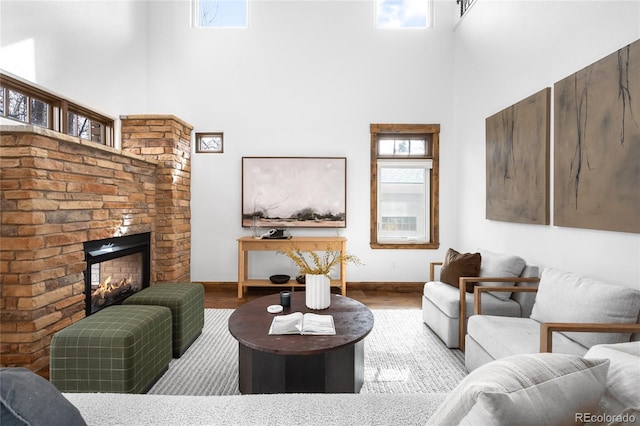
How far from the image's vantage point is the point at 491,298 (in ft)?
9.75

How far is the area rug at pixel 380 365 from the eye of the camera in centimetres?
238

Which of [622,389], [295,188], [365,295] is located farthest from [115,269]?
[622,389]

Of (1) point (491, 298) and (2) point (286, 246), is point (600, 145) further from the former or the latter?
(2) point (286, 246)

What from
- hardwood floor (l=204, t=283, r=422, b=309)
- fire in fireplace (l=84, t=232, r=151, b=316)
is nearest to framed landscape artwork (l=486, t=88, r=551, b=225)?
hardwood floor (l=204, t=283, r=422, b=309)

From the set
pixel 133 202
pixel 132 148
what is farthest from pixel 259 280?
pixel 132 148

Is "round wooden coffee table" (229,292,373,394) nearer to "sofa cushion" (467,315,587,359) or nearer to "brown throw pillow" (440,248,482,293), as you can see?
"sofa cushion" (467,315,587,359)

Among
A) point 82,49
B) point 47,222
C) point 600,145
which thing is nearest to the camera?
point 600,145

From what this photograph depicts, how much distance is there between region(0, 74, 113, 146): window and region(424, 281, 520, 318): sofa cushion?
4.18 m

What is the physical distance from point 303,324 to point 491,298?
→ 5.83ft

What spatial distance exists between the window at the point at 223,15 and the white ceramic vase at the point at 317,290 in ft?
14.3

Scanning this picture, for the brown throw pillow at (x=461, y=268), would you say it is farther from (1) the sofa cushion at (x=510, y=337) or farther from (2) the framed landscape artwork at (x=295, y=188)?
(2) the framed landscape artwork at (x=295, y=188)

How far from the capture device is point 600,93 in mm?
2336

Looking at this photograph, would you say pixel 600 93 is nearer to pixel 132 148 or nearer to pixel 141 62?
pixel 132 148

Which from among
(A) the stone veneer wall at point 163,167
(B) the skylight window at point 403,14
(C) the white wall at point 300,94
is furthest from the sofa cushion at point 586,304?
(B) the skylight window at point 403,14
